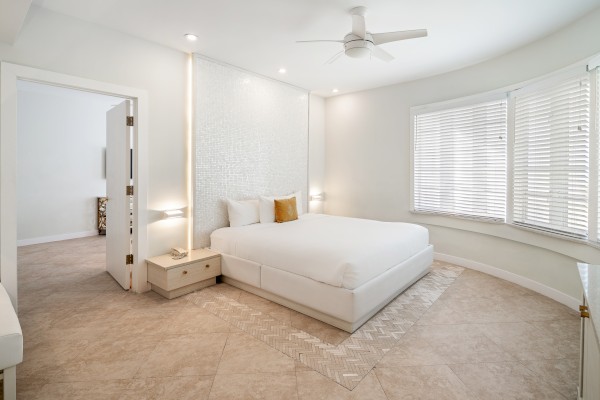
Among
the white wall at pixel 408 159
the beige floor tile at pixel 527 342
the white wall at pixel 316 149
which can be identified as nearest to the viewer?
the beige floor tile at pixel 527 342

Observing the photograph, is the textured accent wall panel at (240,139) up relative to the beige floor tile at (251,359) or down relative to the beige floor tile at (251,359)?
up

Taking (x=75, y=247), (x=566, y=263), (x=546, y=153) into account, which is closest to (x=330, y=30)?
(x=546, y=153)

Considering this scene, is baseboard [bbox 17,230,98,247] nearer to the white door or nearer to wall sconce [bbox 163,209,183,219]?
the white door

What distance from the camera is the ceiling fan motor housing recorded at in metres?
2.78

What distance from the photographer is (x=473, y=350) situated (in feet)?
7.45

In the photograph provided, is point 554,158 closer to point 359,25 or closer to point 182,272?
point 359,25

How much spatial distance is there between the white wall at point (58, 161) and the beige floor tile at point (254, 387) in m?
5.71

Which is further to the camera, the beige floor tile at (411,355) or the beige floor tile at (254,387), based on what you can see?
the beige floor tile at (411,355)

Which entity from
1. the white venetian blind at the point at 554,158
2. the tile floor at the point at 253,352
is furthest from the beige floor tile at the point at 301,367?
the white venetian blind at the point at 554,158

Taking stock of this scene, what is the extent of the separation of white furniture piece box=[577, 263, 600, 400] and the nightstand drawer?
10.3 feet

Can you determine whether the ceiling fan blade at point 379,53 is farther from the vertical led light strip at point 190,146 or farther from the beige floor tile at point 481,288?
the beige floor tile at point 481,288

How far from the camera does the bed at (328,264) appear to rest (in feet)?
8.25

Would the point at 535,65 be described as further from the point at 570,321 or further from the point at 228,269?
the point at 228,269

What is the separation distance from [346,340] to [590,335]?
1.49 meters
